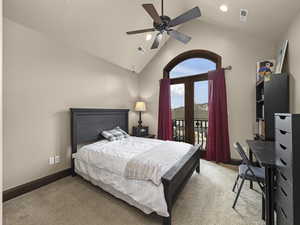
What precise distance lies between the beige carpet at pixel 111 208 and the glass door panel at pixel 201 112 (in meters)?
1.51

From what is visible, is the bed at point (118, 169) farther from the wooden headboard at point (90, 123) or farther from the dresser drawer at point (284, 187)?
the dresser drawer at point (284, 187)

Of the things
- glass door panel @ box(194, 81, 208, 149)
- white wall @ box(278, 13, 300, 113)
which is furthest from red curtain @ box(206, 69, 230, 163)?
white wall @ box(278, 13, 300, 113)

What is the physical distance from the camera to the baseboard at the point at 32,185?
2016 millimetres

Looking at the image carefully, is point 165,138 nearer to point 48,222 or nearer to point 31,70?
point 48,222

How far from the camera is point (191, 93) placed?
3854 mm

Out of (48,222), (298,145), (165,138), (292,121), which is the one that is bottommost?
(48,222)

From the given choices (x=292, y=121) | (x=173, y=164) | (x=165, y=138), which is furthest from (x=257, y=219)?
(x=165, y=138)

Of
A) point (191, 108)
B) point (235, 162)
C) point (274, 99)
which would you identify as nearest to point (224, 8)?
point (274, 99)

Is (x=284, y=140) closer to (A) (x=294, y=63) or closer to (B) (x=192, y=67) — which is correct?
(A) (x=294, y=63)

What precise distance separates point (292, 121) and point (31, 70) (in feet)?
10.7

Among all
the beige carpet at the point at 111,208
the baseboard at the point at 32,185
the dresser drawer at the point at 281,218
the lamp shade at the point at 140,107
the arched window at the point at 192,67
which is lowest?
the beige carpet at the point at 111,208

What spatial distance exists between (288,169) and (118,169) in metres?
1.72

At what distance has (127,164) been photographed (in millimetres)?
1849

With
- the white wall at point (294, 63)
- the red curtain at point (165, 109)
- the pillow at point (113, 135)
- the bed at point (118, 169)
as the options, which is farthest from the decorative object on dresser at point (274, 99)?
the pillow at point (113, 135)
